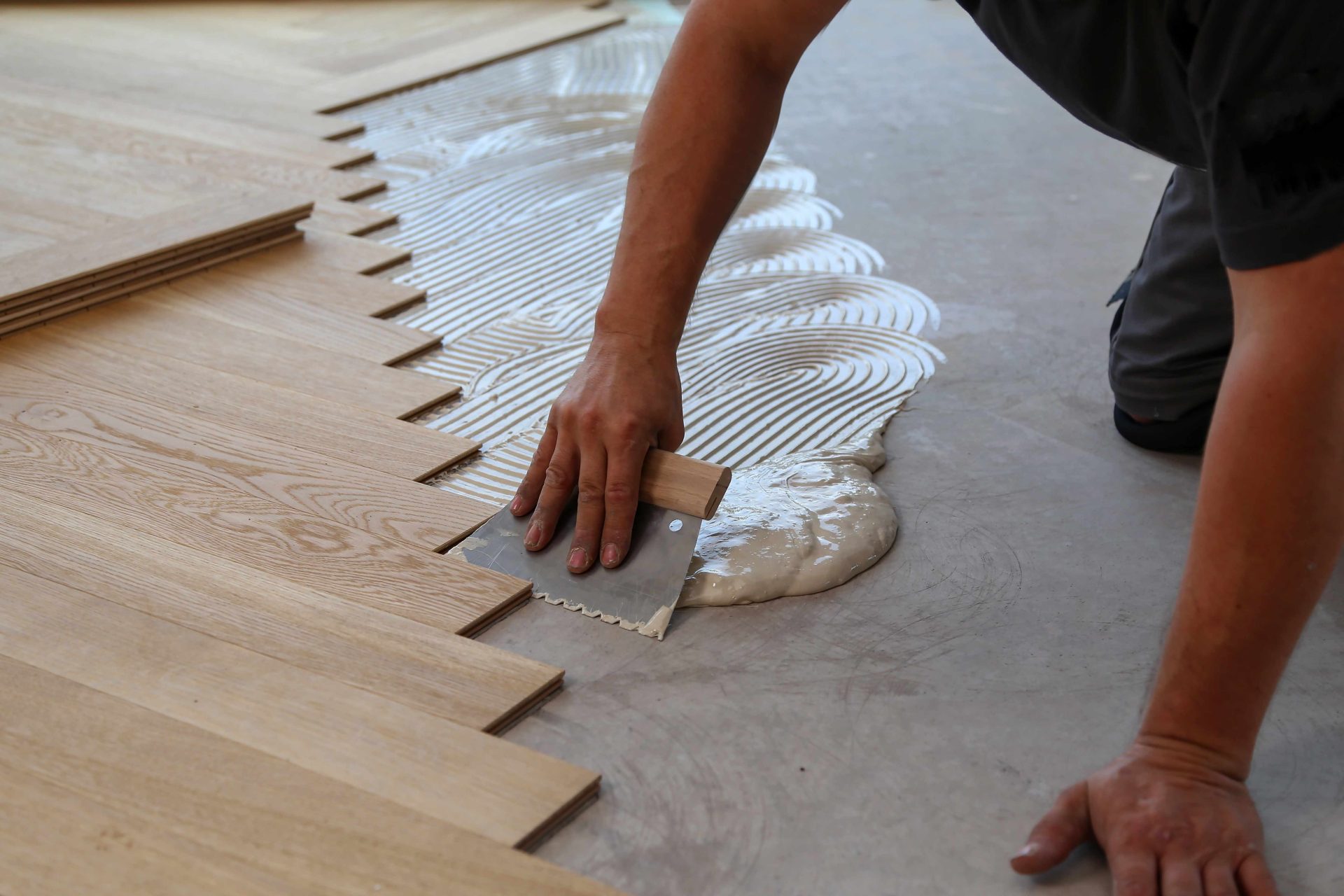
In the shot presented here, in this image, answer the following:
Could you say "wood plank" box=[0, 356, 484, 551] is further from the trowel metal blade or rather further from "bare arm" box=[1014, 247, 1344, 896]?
"bare arm" box=[1014, 247, 1344, 896]

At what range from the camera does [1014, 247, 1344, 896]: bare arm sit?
96 centimetres

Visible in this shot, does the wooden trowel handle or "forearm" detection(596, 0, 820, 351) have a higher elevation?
"forearm" detection(596, 0, 820, 351)

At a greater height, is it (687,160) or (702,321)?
(687,160)

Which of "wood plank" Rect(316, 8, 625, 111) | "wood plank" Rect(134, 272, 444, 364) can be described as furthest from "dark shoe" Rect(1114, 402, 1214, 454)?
"wood plank" Rect(316, 8, 625, 111)

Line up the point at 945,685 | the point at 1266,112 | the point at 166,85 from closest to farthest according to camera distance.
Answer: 1. the point at 1266,112
2. the point at 945,685
3. the point at 166,85

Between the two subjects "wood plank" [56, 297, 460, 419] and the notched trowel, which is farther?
"wood plank" [56, 297, 460, 419]

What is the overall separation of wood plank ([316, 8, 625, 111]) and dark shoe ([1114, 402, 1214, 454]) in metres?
2.38

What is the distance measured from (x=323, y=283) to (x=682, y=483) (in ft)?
3.52

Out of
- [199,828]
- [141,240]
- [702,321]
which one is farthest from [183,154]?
[199,828]

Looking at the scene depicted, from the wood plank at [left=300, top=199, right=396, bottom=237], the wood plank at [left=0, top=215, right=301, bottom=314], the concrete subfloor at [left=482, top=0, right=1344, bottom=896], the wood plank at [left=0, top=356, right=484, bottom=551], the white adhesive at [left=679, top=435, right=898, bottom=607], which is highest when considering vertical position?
the wood plank at [left=0, top=215, right=301, bottom=314]

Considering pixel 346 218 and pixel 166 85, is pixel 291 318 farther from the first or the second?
pixel 166 85

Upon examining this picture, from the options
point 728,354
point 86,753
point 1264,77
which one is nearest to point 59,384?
point 86,753

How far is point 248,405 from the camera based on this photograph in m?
1.75

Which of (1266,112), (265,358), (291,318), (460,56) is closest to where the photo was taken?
(1266,112)
